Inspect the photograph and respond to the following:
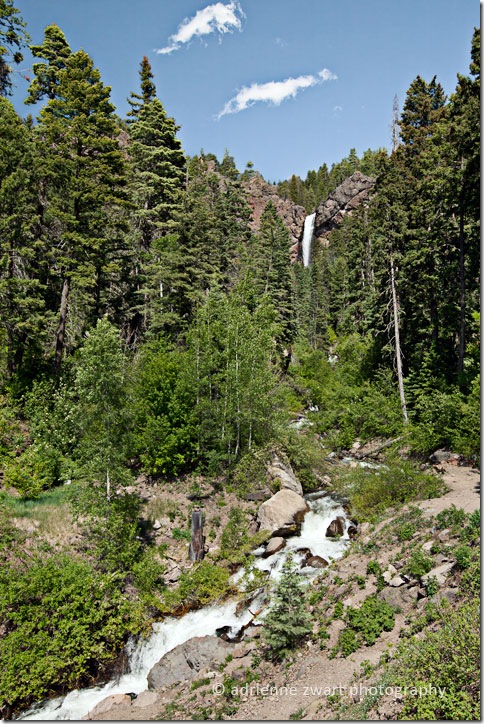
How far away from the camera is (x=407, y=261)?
27.5m

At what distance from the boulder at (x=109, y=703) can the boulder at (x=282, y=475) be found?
10.6 meters

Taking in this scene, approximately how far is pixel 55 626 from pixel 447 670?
10852mm

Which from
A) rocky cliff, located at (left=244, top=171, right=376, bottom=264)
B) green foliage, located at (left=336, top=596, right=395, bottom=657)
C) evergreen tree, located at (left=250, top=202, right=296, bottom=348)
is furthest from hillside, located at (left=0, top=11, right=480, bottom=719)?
rocky cliff, located at (left=244, top=171, right=376, bottom=264)

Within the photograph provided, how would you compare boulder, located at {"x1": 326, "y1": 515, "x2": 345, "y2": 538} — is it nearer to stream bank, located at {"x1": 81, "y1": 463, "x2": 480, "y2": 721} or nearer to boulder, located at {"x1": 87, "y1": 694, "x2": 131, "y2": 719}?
stream bank, located at {"x1": 81, "y1": 463, "x2": 480, "y2": 721}

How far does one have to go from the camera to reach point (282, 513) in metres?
17.5

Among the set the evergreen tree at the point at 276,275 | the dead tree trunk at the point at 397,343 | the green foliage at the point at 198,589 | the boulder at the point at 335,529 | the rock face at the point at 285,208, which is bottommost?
the green foliage at the point at 198,589

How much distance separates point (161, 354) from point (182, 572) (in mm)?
11114

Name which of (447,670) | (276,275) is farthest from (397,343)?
(447,670)

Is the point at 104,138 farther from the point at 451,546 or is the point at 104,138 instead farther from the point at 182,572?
the point at 451,546

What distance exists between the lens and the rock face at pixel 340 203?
284 ft

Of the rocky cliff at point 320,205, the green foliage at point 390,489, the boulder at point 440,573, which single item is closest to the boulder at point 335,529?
the green foliage at point 390,489

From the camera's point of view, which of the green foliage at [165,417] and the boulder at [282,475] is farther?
the boulder at [282,475]

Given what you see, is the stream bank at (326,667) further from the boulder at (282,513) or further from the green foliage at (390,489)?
the boulder at (282,513)

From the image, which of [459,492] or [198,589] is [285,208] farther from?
[198,589]
